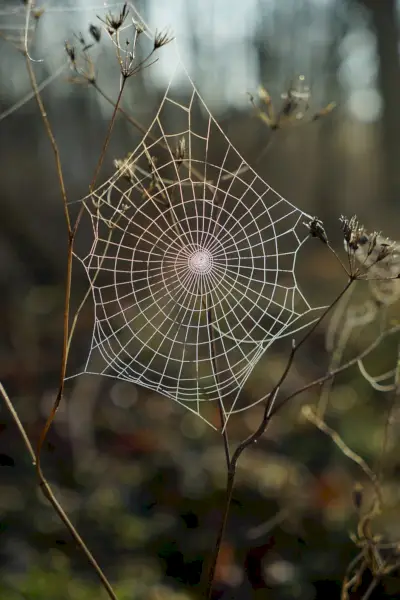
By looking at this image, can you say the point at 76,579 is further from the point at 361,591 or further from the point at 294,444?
the point at 294,444

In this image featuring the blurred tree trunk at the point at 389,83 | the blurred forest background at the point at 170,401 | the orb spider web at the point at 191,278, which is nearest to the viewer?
the orb spider web at the point at 191,278

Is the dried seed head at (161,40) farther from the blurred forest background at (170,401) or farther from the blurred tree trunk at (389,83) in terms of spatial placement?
the blurred tree trunk at (389,83)

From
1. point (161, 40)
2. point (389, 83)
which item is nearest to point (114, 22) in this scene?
point (161, 40)

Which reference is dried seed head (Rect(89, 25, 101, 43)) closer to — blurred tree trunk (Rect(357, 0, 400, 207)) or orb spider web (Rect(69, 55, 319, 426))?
orb spider web (Rect(69, 55, 319, 426))

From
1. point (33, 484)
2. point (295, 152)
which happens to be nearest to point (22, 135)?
point (295, 152)

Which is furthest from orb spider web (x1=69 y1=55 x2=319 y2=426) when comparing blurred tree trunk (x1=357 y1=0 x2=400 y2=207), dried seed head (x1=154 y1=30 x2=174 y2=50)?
→ blurred tree trunk (x1=357 y1=0 x2=400 y2=207)

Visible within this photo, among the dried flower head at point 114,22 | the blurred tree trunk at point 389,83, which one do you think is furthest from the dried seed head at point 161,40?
the blurred tree trunk at point 389,83
